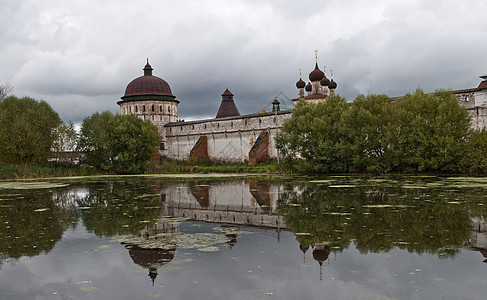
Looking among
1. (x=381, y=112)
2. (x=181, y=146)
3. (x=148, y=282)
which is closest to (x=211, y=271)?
(x=148, y=282)

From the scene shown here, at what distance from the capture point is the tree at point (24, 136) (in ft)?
90.0

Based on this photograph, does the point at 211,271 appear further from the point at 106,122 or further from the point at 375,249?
the point at 106,122

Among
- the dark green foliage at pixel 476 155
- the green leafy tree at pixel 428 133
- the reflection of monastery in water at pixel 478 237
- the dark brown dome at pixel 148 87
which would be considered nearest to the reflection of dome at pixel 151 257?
the reflection of monastery in water at pixel 478 237

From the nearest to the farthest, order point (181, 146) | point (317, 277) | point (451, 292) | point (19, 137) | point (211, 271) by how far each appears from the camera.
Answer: point (451, 292)
point (317, 277)
point (211, 271)
point (19, 137)
point (181, 146)

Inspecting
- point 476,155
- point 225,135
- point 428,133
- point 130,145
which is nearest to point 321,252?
point 476,155

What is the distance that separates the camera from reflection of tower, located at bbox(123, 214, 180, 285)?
5.38 meters

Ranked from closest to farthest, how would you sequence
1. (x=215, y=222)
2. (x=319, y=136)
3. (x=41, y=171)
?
(x=215, y=222)
(x=319, y=136)
(x=41, y=171)

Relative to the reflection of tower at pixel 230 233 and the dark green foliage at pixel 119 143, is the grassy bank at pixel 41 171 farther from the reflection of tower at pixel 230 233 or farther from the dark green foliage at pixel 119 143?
the reflection of tower at pixel 230 233

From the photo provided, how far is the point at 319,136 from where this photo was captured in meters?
22.8

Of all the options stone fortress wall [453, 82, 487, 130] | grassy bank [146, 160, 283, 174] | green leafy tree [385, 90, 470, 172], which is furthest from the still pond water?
grassy bank [146, 160, 283, 174]

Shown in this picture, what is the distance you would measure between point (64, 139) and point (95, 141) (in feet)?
6.95

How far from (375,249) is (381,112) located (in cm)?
1803

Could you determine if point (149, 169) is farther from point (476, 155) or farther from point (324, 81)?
point (476, 155)

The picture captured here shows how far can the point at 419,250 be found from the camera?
552 centimetres
